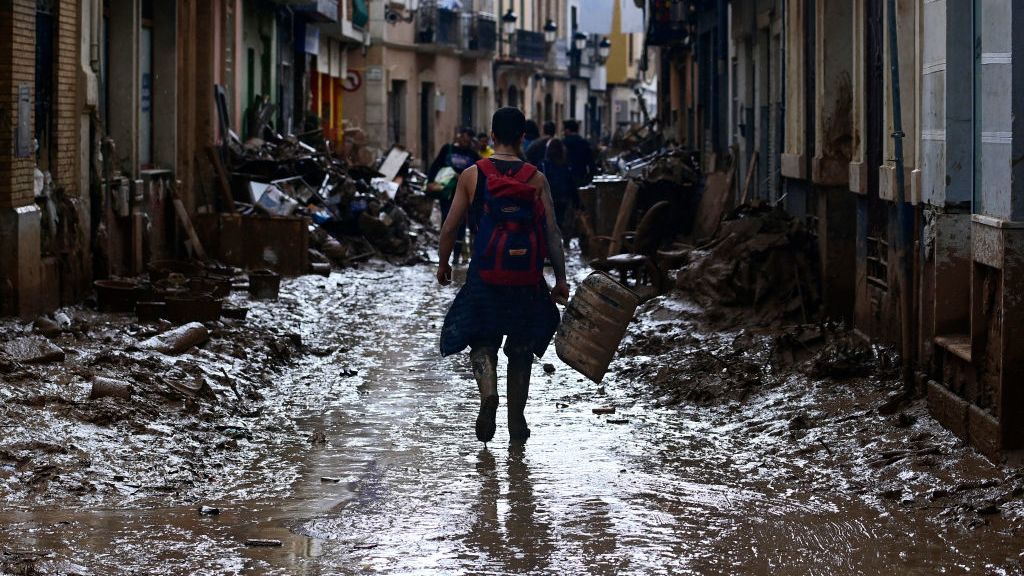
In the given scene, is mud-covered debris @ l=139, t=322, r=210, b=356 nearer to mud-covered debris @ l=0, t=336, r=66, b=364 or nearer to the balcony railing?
mud-covered debris @ l=0, t=336, r=66, b=364

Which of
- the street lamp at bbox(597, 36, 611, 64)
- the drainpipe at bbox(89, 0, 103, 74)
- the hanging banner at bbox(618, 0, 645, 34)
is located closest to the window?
the hanging banner at bbox(618, 0, 645, 34)

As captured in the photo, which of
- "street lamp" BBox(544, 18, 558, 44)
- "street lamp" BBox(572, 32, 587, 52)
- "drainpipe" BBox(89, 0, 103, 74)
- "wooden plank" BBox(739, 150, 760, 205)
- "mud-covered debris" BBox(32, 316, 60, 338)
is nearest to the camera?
"mud-covered debris" BBox(32, 316, 60, 338)

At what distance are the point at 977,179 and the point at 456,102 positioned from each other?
42206mm

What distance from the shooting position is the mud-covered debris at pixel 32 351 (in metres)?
8.75

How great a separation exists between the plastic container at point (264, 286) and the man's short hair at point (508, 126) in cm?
648

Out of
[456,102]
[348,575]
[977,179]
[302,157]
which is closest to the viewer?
[348,575]

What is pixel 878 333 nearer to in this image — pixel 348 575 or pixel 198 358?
pixel 198 358

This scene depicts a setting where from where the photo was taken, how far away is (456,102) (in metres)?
49.3

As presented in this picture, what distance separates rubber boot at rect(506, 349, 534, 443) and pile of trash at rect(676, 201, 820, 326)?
11.8 ft

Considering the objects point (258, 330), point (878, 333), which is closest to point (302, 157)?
point (258, 330)

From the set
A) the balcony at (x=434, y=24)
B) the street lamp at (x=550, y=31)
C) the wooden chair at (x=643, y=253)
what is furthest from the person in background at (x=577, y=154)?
the street lamp at (x=550, y=31)

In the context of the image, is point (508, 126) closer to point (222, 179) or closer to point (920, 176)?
point (920, 176)

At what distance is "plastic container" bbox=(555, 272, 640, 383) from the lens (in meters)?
8.34

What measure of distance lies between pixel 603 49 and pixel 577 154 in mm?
54124
